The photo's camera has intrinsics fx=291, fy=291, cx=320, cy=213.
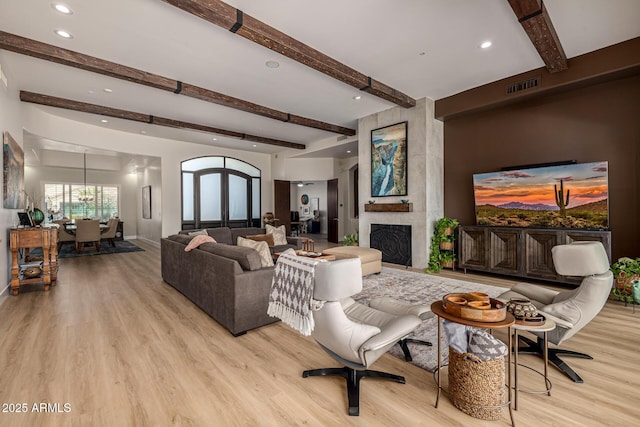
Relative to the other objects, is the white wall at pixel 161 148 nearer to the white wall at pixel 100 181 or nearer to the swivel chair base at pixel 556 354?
the white wall at pixel 100 181

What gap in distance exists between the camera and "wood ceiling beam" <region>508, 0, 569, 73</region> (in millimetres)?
2734

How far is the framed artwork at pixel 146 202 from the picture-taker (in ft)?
32.5

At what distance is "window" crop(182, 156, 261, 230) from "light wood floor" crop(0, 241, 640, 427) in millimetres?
5809

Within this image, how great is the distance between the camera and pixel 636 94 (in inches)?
152

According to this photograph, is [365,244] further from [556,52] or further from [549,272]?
[556,52]

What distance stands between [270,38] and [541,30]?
2.91 meters

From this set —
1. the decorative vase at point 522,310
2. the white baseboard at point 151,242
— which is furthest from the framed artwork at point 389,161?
the white baseboard at point 151,242

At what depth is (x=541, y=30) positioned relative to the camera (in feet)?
10.2

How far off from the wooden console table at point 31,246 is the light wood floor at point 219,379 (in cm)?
107

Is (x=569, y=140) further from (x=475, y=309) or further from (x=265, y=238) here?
(x=265, y=238)

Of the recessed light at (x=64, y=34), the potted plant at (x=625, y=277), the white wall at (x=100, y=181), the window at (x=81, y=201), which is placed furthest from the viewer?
the window at (x=81, y=201)

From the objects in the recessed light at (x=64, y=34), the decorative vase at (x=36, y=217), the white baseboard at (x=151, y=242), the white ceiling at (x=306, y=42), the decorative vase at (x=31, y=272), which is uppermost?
the white ceiling at (x=306, y=42)

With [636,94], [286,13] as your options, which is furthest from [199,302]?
[636,94]

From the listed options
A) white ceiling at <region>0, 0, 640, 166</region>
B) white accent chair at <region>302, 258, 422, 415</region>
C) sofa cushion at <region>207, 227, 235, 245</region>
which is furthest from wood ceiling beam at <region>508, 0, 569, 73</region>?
sofa cushion at <region>207, 227, 235, 245</region>
